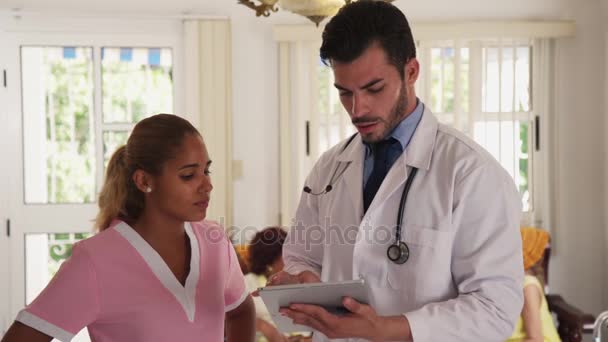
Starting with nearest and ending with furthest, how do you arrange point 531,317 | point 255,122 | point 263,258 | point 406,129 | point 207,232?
1. point 406,129
2. point 207,232
3. point 531,317
4. point 263,258
5. point 255,122

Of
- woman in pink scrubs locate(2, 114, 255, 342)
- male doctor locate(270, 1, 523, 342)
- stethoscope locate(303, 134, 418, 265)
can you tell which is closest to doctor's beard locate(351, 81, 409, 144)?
male doctor locate(270, 1, 523, 342)

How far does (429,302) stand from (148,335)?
64 centimetres

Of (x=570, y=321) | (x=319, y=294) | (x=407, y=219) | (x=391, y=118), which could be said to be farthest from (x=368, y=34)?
(x=570, y=321)

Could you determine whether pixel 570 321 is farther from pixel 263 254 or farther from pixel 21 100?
pixel 21 100

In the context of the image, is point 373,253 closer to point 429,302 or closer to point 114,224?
point 429,302

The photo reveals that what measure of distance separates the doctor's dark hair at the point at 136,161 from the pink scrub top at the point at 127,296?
0.18 feet

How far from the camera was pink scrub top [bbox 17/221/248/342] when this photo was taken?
1624 millimetres

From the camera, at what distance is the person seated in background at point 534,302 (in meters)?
3.63

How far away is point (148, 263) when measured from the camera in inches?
69.3

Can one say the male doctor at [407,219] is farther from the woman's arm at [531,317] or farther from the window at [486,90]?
the window at [486,90]

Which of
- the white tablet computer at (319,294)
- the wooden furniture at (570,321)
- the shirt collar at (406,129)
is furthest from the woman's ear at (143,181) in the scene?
the wooden furniture at (570,321)

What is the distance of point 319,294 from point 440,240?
0.28 metres

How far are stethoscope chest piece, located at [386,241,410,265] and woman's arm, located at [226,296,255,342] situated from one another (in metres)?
0.54

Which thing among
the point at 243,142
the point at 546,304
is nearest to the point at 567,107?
the point at 546,304
